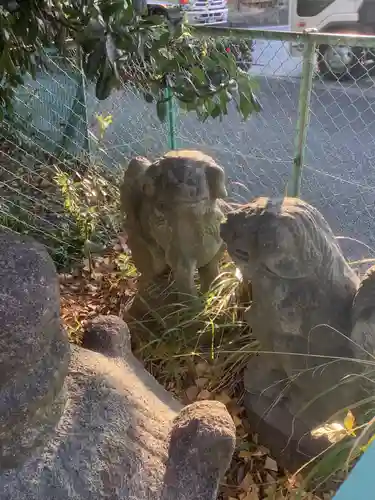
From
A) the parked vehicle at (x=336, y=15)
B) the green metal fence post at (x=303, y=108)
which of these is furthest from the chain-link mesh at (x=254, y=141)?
the parked vehicle at (x=336, y=15)

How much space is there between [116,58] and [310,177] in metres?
3.00

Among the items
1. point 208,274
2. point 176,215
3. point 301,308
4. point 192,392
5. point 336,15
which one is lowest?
point 192,392

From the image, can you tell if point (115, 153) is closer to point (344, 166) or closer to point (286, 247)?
point (344, 166)

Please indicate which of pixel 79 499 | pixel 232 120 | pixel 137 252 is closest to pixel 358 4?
pixel 232 120

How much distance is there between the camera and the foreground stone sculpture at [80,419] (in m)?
0.84

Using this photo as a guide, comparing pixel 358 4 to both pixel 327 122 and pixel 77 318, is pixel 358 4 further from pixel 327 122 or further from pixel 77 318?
pixel 77 318

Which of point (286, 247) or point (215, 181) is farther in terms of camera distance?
point (215, 181)

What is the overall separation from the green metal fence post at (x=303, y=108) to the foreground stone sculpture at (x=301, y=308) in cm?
108

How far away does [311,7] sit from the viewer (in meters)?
6.66

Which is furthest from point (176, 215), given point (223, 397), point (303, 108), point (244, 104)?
point (303, 108)

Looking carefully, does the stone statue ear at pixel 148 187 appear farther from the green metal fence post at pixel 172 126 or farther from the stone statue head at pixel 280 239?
the green metal fence post at pixel 172 126

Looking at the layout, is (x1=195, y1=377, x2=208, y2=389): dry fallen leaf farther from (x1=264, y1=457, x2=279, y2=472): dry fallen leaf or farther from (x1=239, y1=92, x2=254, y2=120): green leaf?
(x1=239, y1=92, x2=254, y2=120): green leaf

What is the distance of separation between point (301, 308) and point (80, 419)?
0.71 m

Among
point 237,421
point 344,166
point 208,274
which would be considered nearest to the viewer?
point 237,421
